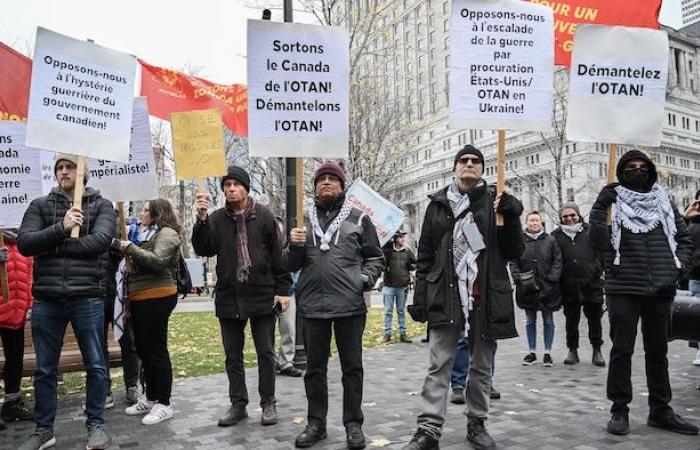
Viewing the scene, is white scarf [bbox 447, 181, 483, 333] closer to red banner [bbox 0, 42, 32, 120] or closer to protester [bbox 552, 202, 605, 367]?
protester [bbox 552, 202, 605, 367]

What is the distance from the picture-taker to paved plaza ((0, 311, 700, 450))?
4770 millimetres

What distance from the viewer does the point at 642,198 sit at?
16.3 feet

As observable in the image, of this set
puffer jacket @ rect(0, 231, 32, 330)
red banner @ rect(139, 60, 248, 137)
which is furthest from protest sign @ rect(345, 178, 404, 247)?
puffer jacket @ rect(0, 231, 32, 330)

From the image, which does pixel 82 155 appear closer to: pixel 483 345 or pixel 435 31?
pixel 483 345

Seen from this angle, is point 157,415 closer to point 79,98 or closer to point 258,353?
point 258,353

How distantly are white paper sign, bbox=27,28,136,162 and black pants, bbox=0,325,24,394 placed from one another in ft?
6.57

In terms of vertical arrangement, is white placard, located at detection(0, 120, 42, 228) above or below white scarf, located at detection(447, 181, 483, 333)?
above

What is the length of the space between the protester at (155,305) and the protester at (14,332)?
3.35 ft

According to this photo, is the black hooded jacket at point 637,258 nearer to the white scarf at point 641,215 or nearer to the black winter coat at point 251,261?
the white scarf at point 641,215

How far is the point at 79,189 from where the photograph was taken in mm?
4633

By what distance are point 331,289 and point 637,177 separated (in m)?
2.76

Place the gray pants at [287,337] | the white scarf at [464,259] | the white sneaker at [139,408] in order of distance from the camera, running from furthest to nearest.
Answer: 1. the gray pants at [287,337]
2. the white sneaker at [139,408]
3. the white scarf at [464,259]

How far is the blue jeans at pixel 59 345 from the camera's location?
4.66m

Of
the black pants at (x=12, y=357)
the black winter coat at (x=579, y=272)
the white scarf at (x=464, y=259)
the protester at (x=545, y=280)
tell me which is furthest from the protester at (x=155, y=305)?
the black winter coat at (x=579, y=272)
